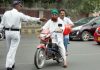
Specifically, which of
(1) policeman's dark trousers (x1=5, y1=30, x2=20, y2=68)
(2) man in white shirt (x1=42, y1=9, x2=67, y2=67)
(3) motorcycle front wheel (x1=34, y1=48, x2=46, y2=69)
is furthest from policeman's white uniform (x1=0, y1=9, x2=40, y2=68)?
(2) man in white shirt (x1=42, y1=9, x2=67, y2=67)

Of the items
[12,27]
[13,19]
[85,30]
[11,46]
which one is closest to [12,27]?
[12,27]

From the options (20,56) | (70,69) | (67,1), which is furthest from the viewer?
(67,1)

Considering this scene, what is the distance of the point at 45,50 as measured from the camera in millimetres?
11352

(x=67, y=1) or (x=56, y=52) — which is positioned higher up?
(x=67, y=1)

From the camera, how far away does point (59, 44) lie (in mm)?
11664

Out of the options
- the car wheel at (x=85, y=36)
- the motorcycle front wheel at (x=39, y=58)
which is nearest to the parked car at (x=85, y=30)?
the car wheel at (x=85, y=36)

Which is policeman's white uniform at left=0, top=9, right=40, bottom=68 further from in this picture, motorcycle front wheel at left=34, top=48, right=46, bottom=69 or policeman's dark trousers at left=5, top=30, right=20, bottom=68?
motorcycle front wheel at left=34, top=48, right=46, bottom=69

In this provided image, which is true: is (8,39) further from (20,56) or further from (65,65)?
(20,56)

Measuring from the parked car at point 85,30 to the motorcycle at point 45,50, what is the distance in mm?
10876

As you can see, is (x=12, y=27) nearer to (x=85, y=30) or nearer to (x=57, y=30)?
(x=57, y=30)

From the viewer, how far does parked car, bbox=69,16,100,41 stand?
22.8m

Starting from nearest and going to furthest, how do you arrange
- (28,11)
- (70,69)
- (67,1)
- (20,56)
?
(70,69), (20,56), (67,1), (28,11)

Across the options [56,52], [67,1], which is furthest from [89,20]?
[67,1]

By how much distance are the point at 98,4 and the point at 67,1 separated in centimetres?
422
